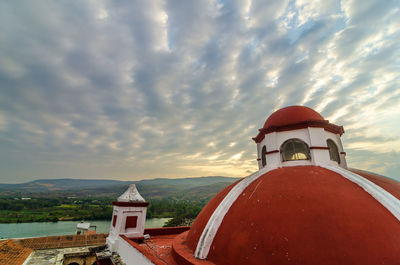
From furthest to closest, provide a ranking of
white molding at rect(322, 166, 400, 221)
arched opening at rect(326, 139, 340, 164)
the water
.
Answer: the water, arched opening at rect(326, 139, 340, 164), white molding at rect(322, 166, 400, 221)

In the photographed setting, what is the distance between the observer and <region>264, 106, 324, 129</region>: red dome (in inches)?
244

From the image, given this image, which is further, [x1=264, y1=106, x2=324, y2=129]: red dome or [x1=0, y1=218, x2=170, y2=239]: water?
[x1=0, y1=218, x2=170, y2=239]: water

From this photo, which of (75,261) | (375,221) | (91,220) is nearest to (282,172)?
(375,221)

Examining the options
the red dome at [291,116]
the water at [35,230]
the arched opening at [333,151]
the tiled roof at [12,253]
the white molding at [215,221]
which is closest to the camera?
the white molding at [215,221]

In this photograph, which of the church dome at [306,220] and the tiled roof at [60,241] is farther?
the tiled roof at [60,241]

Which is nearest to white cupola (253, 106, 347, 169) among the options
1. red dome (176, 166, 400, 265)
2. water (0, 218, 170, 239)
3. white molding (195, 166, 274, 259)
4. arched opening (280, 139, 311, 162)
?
arched opening (280, 139, 311, 162)

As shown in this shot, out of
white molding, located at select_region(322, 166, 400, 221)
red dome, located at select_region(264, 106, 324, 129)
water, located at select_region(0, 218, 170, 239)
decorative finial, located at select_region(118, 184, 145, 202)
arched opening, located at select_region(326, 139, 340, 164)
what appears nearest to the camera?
white molding, located at select_region(322, 166, 400, 221)

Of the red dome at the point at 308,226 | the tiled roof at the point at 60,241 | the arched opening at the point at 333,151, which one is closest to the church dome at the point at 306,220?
the red dome at the point at 308,226

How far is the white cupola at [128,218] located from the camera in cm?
911

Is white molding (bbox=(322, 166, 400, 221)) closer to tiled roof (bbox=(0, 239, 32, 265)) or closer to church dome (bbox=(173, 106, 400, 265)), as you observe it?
church dome (bbox=(173, 106, 400, 265))

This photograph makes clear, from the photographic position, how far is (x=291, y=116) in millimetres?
6383

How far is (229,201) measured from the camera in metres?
5.14

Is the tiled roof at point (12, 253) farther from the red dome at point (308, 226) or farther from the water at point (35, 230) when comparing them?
the water at point (35, 230)

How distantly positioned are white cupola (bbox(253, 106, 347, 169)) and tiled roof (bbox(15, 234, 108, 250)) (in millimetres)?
17006
